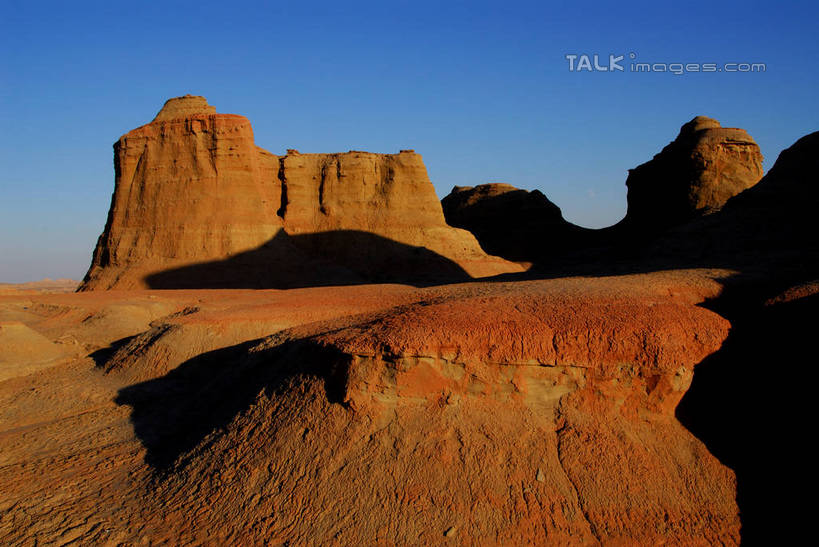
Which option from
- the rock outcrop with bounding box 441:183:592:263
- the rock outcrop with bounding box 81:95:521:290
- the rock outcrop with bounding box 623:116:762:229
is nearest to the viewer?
the rock outcrop with bounding box 81:95:521:290

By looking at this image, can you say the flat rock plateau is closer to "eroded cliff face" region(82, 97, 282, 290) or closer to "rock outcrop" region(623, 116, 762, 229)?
"eroded cliff face" region(82, 97, 282, 290)

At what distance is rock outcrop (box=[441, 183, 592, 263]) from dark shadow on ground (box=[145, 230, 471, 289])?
14.2m

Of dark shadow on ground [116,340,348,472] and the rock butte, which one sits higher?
the rock butte

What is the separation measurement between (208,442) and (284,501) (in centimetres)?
146

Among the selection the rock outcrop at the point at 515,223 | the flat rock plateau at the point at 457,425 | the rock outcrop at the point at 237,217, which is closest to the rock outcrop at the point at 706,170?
the rock outcrop at the point at 237,217

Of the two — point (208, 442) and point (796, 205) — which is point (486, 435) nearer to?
point (208, 442)

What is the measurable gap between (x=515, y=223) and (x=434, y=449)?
1473 inches

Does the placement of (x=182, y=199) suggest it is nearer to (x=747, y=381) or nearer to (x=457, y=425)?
(x=457, y=425)

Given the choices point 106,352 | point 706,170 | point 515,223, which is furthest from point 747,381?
point 515,223

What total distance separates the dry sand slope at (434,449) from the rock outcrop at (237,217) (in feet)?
50.7

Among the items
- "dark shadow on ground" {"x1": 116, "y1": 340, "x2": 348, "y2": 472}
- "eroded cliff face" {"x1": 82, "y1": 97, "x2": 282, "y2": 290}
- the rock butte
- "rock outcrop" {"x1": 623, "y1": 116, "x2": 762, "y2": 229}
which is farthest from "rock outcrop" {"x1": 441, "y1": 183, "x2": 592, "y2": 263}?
"dark shadow on ground" {"x1": 116, "y1": 340, "x2": 348, "y2": 472}

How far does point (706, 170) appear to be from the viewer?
25.0 meters

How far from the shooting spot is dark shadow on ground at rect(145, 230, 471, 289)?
70.1 feet

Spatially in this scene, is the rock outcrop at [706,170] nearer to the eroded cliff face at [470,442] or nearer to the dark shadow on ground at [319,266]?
the dark shadow on ground at [319,266]
